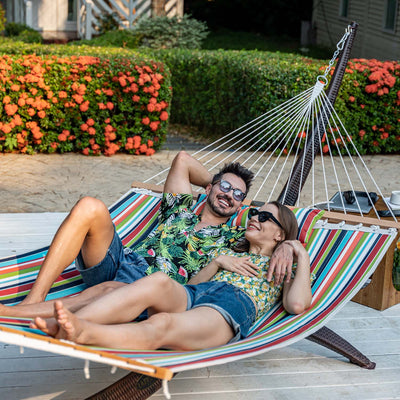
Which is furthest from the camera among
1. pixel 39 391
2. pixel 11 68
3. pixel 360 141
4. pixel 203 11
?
pixel 203 11

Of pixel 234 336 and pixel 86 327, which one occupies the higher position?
pixel 86 327

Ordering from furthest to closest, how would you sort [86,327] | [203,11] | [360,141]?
1. [203,11]
2. [360,141]
3. [86,327]

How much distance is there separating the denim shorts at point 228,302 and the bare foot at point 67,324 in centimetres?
62

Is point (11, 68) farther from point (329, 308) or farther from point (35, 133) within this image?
point (329, 308)

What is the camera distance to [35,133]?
6.57m

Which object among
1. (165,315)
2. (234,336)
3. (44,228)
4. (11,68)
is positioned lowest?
(44,228)

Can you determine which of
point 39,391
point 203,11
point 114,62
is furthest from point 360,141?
point 203,11

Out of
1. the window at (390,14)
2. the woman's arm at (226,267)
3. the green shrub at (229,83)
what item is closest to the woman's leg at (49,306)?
the woman's arm at (226,267)

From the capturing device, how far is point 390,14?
12.9 metres

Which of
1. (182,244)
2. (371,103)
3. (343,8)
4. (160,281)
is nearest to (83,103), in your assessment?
(371,103)

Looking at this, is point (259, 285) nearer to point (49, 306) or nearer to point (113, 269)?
point (113, 269)

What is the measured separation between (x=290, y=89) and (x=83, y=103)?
2169mm

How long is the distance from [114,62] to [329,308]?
4803 millimetres

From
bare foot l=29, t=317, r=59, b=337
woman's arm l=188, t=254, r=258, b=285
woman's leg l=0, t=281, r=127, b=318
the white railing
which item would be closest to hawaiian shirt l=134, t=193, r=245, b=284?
woman's arm l=188, t=254, r=258, b=285
